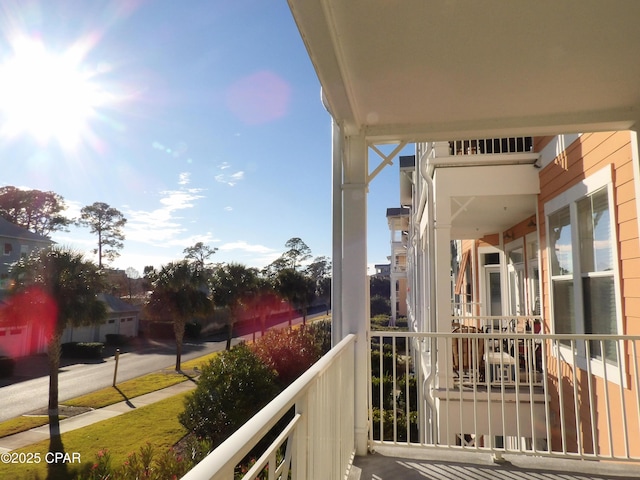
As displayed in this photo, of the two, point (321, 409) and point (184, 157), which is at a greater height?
point (184, 157)

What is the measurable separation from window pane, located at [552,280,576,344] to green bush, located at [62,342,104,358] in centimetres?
2459

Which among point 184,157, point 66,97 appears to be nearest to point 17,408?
point 66,97

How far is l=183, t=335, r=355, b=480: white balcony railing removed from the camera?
0.72m

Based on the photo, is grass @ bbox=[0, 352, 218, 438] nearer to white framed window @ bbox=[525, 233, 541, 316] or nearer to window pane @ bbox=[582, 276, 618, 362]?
white framed window @ bbox=[525, 233, 541, 316]

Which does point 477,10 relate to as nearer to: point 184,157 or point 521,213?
point 521,213

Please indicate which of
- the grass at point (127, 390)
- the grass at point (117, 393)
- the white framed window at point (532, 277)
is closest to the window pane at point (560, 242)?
the white framed window at point (532, 277)

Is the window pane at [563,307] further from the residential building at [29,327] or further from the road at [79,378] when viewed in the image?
the residential building at [29,327]

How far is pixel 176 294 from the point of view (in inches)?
893

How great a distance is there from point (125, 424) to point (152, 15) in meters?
11.4

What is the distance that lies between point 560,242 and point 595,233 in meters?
0.76

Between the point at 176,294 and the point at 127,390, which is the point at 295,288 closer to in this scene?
the point at 176,294

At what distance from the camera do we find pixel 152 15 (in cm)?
1025

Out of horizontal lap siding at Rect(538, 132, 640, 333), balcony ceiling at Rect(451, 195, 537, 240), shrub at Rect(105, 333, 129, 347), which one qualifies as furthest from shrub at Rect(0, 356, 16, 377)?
horizontal lap siding at Rect(538, 132, 640, 333)

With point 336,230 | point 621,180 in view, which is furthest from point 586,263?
point 336,230
